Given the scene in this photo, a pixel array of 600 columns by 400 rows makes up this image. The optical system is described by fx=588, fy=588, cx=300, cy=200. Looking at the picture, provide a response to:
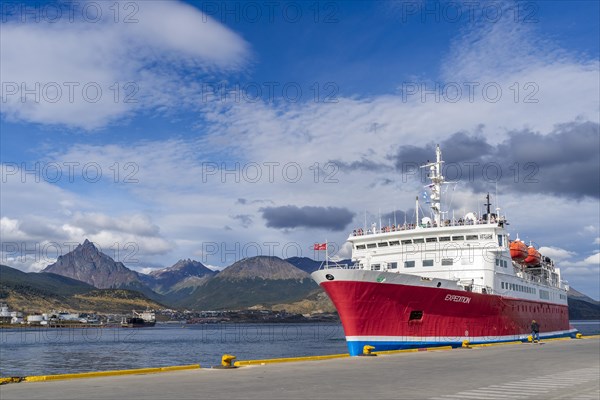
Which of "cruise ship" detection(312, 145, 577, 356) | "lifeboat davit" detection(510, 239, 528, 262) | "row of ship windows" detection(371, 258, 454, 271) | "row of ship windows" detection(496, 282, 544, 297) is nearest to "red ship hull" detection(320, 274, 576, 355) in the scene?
"cruise ship" detection(312, 145, 577, 356)

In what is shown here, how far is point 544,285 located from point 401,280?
31.3 metres

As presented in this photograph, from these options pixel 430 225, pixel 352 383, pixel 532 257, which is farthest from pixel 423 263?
pixel 352 383

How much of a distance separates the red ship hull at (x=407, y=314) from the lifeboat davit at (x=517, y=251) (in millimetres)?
13098

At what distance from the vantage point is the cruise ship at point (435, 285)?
1411 inches

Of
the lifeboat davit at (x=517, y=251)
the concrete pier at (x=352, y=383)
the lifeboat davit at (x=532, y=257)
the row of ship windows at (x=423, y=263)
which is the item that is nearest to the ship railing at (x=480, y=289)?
the row of ship windows at (x=423, y=263)

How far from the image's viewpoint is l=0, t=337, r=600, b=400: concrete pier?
51.1ft

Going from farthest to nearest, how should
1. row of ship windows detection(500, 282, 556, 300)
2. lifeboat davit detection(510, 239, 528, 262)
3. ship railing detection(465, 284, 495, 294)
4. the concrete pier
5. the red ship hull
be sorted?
lifeboat davit detection(510, 239, 528, 262) < row of ship windows detection(500, 282, 556, 300) < ship railing detection(465, 284, 495, 294) < the red ship hull < the concrete pier

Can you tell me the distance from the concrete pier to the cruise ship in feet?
31.3

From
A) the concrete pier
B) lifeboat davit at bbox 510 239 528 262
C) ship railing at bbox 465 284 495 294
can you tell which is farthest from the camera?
lifeboat davit at bbox 510 239 528 262

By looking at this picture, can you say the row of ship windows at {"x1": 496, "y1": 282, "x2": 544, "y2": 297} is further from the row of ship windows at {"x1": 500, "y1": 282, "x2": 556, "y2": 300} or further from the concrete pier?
the concrete pier

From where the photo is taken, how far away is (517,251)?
180 feet

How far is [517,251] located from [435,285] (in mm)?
20877

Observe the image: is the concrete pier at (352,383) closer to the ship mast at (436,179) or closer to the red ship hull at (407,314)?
the red ship hull at (407,314)

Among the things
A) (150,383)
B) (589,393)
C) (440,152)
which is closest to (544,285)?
(440,152)
